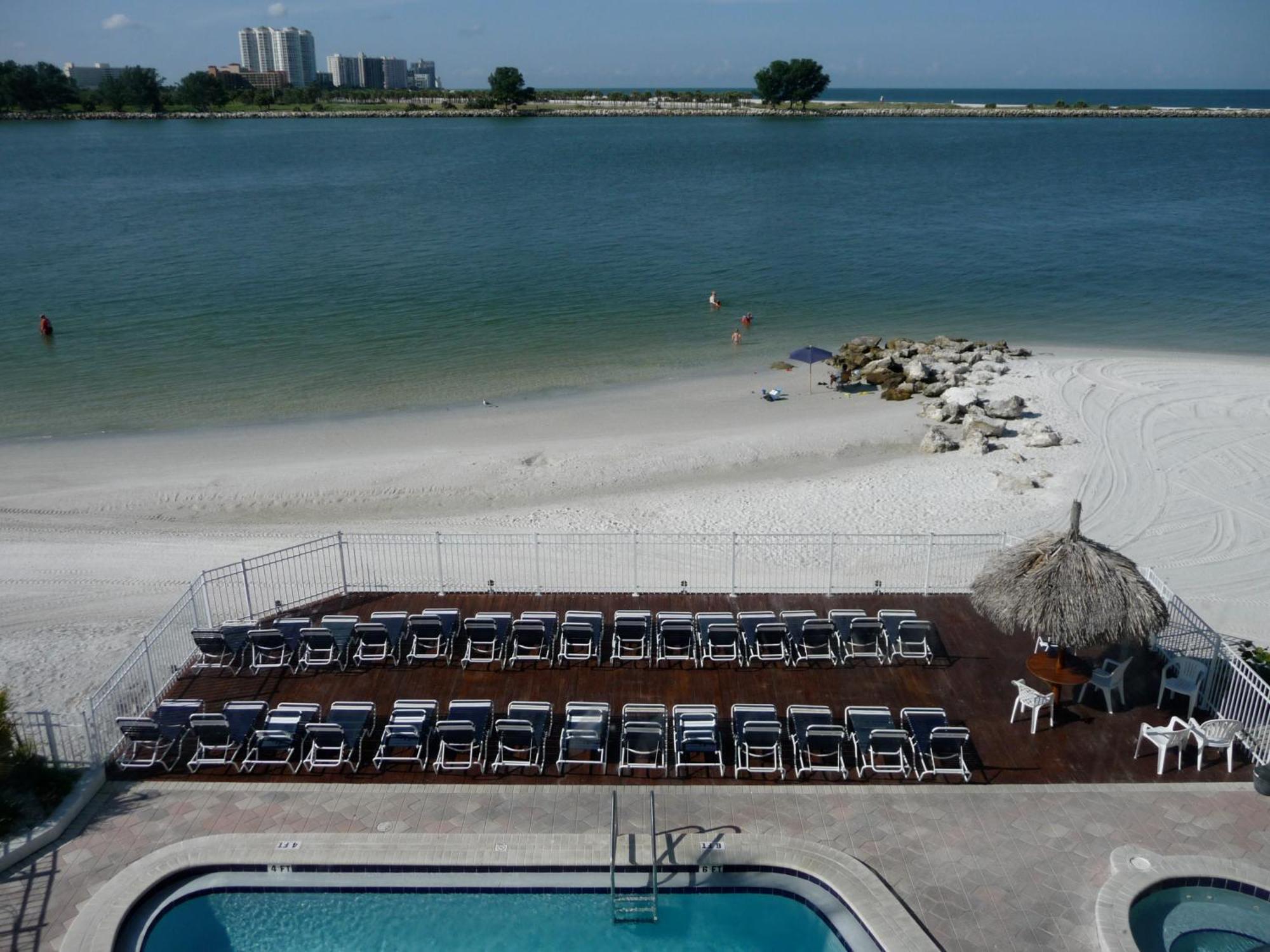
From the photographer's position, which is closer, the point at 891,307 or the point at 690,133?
the point at 891,307

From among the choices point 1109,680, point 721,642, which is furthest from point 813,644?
point 1109,680

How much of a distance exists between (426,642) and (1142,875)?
938cm

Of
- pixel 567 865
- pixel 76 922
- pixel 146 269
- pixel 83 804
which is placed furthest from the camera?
pixel 146 269

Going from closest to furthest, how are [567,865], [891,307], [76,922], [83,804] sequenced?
[76,922], [567,865], [83,804], [891,307]

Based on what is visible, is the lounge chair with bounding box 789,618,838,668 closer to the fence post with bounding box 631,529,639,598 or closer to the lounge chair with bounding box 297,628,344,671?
the fence post with bounding box 631,529,639,598

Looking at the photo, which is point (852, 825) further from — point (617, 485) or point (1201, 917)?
point (617, 485)

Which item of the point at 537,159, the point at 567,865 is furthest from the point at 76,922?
the point at 537,159

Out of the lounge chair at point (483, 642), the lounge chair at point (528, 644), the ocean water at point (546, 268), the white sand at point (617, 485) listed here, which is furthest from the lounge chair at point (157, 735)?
the ocean water at point (546, 268)

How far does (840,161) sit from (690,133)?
130ft

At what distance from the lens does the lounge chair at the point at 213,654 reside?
13.5m

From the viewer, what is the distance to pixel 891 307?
43.3 meters

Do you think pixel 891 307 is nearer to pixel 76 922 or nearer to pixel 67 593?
pixel 67 593

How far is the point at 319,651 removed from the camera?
14023 millimetres

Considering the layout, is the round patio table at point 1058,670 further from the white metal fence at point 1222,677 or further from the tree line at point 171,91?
the tree line at point 171,91
